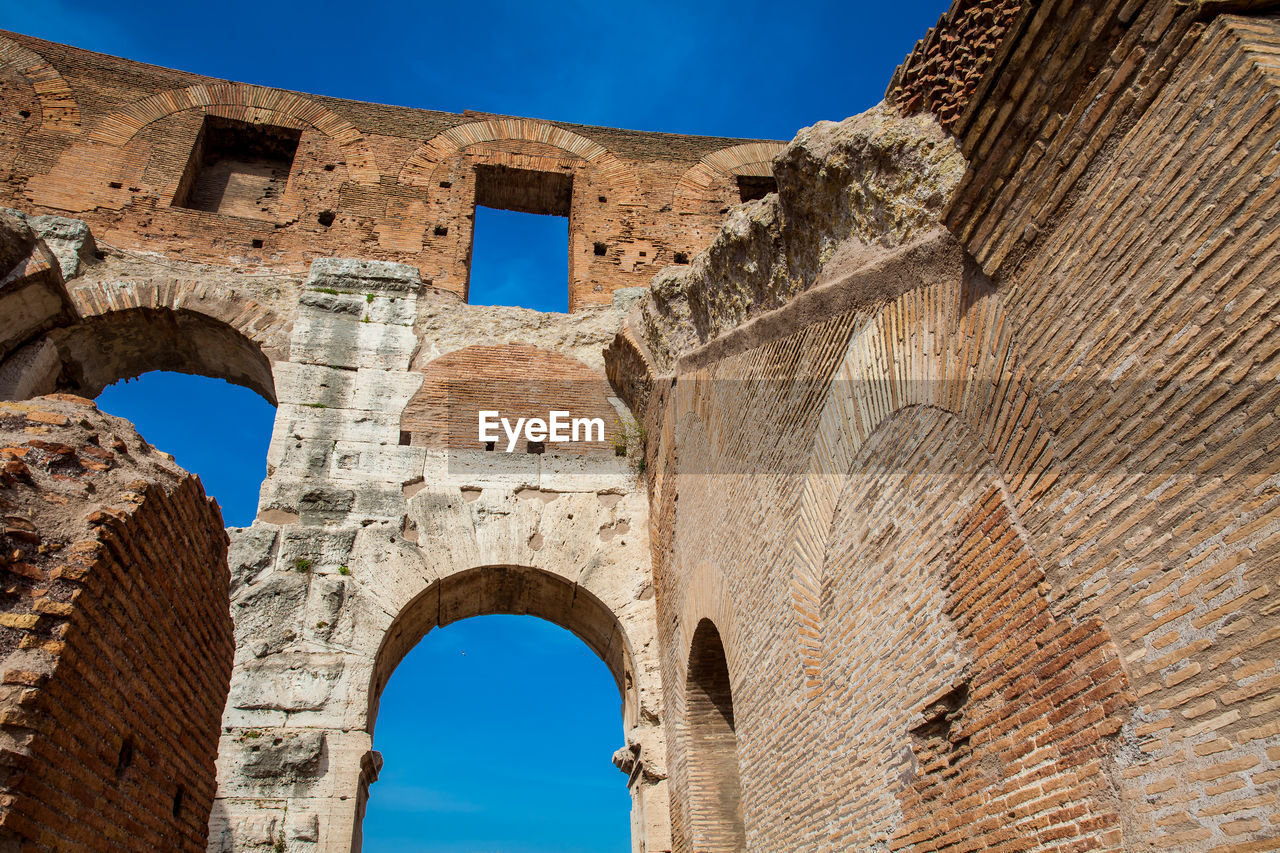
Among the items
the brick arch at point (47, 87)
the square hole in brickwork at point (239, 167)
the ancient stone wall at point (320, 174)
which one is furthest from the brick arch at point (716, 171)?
the brick arch at point (47, 87)

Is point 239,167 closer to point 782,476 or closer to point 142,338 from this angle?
point 142,338

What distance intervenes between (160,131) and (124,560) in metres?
8.56

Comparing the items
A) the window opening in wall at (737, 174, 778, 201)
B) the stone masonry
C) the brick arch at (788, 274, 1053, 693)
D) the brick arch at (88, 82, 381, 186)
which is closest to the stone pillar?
the stone masonry

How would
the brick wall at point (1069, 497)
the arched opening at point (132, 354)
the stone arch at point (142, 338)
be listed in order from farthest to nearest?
the stone arch at point (142, 338) < the arched opening at point (132, 354) < the brick wall at point (1069, 497)

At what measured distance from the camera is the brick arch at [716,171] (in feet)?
33.9

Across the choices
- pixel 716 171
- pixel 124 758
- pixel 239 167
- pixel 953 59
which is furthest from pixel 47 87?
pixel 953 59

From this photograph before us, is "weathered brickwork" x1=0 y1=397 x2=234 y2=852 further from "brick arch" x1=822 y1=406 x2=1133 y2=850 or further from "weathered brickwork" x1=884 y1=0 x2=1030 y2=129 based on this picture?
"weathered brickwork" x1=884 y1=0 x2=1030 y2=129

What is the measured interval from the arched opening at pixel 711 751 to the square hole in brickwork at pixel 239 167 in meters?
6.76

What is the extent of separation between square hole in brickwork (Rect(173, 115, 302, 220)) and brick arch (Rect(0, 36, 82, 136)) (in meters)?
1.23

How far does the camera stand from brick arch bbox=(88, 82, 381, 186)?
9539mm

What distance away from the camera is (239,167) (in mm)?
10039

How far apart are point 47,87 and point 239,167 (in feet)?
6.69

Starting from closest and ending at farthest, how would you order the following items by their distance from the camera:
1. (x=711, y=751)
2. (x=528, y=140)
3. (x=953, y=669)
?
(x=953, y=669)
(x=711, y=751)
(x=528, y=140)

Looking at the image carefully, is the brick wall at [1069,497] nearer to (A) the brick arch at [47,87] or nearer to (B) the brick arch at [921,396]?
(B) the brick arch at [921,396]
